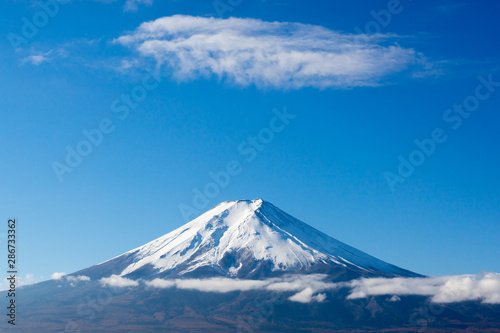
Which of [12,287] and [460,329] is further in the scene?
[460,329]

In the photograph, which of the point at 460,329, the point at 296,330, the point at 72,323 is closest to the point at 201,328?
the point at 296,330

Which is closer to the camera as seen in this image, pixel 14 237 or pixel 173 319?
pixel 14 237

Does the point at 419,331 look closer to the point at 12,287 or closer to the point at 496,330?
the point at 496,330

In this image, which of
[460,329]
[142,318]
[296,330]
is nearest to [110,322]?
[142,318]

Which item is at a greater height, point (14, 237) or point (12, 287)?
point (14, 237)

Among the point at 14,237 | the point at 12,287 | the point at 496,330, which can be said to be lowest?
the point at 496,330

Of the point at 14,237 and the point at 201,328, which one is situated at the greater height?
the point at 14,237

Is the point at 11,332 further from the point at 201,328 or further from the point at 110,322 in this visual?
the point at 201,328

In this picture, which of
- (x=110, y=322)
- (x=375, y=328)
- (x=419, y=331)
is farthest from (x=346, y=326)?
(x=110, y=322)
